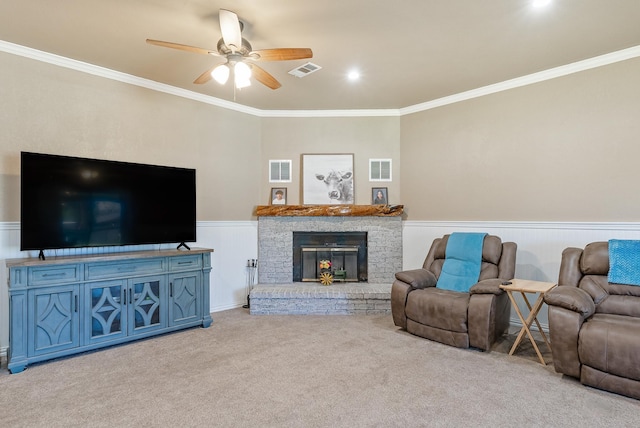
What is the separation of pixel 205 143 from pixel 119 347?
2531 millimetres

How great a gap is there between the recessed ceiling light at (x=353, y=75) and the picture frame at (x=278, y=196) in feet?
6.13

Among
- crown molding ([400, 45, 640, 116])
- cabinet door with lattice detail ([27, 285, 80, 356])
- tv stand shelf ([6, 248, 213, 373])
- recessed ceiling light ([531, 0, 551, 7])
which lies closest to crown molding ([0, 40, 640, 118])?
crown molding ([400, 45, 640, 116])

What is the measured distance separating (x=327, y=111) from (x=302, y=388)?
3770 mm

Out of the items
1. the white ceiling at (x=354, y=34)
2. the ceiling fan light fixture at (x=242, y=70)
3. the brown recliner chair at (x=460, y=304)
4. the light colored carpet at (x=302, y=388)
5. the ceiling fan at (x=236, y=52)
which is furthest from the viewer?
the brown recliner chair at (x=460, y=304)

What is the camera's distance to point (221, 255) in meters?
4.77

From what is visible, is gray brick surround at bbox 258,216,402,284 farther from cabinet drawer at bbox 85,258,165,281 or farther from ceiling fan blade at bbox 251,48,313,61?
ceiling fan blade at bbox 251,48,313,61

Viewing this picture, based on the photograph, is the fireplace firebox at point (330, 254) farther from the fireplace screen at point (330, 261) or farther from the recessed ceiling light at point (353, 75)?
the recessed ceiling light at point (353, 75)

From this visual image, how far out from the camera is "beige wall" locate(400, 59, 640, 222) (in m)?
3.45

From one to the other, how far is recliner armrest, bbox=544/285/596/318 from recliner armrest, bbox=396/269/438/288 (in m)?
1.23

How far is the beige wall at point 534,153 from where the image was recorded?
345 cm

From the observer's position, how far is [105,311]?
3283mm

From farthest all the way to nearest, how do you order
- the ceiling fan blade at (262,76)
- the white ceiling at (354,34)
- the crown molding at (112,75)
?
the crown molding at (112,75), the ceiling fan blade at (262,76), the white ceiling at (354,34)

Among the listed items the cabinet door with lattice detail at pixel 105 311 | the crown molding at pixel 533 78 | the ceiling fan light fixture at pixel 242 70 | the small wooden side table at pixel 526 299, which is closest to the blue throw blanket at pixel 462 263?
the small wooden side table at pixel 526 299

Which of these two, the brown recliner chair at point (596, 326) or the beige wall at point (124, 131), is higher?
the beige wall at point (124, 131)
